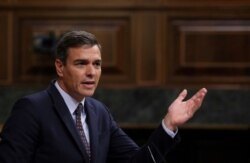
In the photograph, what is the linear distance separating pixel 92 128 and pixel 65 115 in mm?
144

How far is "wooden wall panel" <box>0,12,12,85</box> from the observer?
15.4 feet

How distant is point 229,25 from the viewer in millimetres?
4672

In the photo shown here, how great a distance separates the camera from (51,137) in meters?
2.64

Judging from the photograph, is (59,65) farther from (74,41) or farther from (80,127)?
(80,127)

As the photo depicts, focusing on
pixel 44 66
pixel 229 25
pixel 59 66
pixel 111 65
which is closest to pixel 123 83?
pixel 111 65

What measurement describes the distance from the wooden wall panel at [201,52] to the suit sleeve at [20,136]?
214cm

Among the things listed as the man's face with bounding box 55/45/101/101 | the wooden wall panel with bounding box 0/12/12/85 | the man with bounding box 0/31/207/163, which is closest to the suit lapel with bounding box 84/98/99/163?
the man with bounding box 0/31/207/163

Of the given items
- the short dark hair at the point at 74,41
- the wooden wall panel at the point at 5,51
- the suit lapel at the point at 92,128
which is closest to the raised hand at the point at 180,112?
the suit lapel at the point at 92,128

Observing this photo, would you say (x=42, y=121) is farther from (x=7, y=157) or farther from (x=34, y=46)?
(x=34, y=46)

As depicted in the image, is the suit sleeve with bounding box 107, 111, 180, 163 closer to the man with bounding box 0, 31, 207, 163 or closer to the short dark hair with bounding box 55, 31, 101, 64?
the man with bounding box 0, 31, 207, 163

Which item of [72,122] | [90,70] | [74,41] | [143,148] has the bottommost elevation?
[143,148]

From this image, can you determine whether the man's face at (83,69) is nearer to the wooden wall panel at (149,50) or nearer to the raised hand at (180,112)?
the raised hand at (180,112)

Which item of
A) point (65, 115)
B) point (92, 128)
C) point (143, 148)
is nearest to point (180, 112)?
point (143, 148)

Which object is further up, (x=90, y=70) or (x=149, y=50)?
(x=90, y=70)
